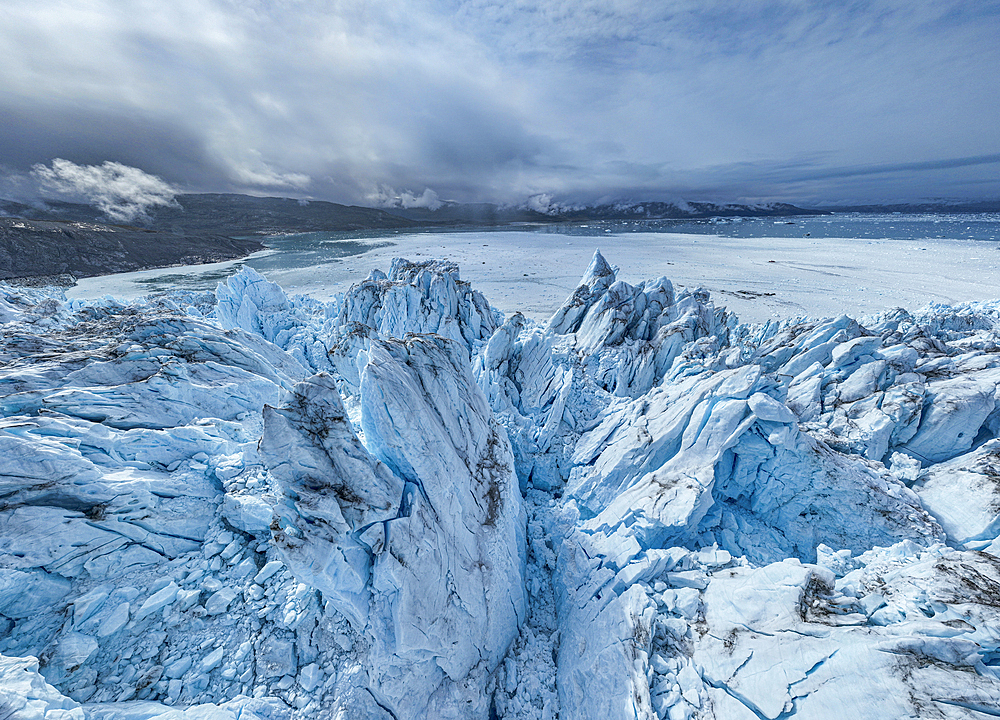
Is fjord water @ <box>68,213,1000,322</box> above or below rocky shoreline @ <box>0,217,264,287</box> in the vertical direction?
below

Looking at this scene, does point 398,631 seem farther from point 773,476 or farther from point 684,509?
point 773,476

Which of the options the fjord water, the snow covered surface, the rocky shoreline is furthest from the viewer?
the rocky shoreline

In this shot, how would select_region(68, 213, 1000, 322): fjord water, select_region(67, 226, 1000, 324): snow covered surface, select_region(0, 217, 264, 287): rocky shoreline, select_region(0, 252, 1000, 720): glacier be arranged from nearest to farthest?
1. select_region(0, 252, 1000, 720): glacier
2. select_region(67, 226, 1000, 324): snow covered surface
3. select_region(68, 213, 1000, 322): fjord water
4. select_region(0, 217, 264, 287): rocky shoreline

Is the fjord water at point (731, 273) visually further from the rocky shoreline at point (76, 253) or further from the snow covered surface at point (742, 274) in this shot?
the rocky shoreline at point (76, 253)

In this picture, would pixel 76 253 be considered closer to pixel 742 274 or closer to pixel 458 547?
pixel 458 547

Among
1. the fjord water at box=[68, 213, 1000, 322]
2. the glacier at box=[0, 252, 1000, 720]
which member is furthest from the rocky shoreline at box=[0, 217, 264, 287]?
the glacier at box=[0, 252, 1000, 720]

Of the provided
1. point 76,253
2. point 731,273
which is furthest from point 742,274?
point 76,253

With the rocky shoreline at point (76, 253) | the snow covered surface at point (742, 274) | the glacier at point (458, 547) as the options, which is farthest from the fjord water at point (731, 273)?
the glacier at point (458, 547)

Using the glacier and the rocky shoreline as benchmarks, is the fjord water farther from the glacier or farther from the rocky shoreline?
the glacier

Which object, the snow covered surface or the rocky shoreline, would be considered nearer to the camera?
the snow covered surface

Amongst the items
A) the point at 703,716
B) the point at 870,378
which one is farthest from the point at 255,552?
the point at 870,378
